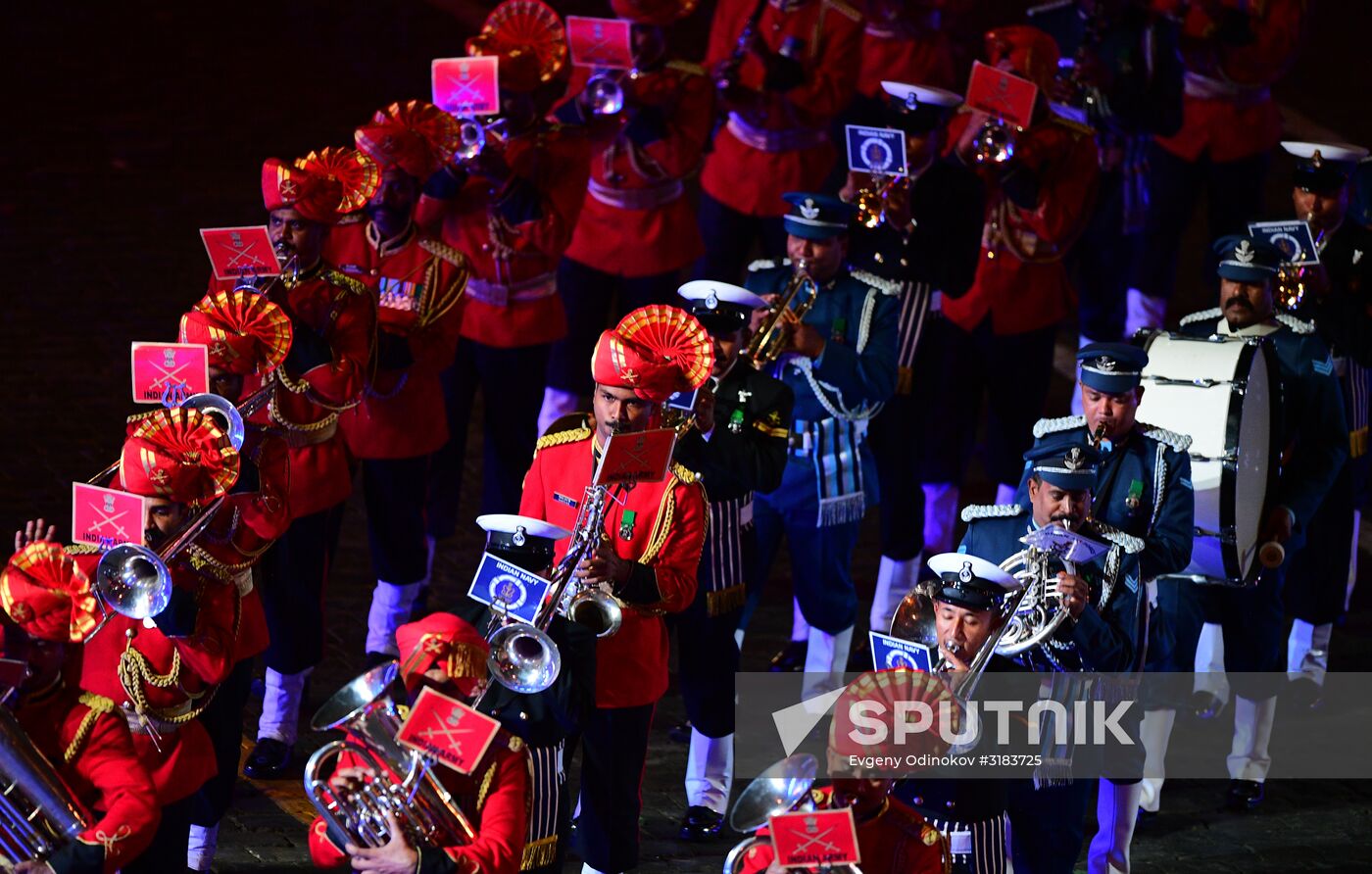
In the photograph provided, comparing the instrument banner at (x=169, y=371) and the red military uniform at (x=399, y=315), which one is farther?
the red military uniform at (x=399, y=315)

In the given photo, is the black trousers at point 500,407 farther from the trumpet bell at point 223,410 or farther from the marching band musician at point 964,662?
the marching band musician at point 964,662

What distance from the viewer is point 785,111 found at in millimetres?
12203

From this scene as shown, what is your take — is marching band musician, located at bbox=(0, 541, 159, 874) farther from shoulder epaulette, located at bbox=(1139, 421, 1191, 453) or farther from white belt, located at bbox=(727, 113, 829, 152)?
white belt, located at bbox=(727, 113, 829, 152)

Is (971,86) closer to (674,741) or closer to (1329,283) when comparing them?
(1329,283)

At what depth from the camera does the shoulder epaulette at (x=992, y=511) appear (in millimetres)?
8469

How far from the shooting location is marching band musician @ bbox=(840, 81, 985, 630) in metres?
10.9

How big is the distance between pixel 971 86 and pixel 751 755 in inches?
134

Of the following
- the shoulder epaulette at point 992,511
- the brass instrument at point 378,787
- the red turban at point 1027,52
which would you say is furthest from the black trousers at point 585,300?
the brass instrument at point 378,787

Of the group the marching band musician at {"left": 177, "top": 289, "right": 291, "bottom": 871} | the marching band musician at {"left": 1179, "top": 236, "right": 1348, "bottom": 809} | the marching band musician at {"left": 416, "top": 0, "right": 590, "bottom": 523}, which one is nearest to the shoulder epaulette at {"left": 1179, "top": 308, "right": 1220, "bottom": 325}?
the marching band musician at {"left": 1179, "top": 236, "right": 1348, "bottom": 809}

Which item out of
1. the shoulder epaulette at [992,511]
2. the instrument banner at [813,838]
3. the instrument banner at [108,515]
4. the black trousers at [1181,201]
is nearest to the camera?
the instrument banner at [813,838]

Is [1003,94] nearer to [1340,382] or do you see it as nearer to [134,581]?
[1340,382]

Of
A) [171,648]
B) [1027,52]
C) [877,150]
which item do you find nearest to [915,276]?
[877,150]

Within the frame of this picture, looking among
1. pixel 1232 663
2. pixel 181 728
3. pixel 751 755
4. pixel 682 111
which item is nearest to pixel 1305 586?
pixel 1232 663

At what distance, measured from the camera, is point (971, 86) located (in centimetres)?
1099
